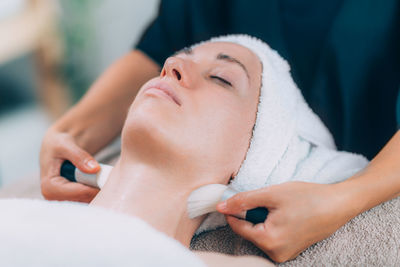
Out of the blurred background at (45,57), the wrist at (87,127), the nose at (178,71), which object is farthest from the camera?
the blurred background at (45,57)

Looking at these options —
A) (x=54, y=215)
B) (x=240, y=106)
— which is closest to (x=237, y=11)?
(x=240, y=106)

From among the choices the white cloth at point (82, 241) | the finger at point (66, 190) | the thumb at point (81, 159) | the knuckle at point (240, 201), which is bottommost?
the finger at point (66, 190)

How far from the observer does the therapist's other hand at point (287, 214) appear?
0.65 m

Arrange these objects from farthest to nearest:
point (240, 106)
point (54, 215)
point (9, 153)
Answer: point (9, 153), point (240, 106), point (54, 215)

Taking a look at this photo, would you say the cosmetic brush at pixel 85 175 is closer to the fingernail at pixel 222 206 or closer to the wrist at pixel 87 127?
the wrist at pixel 87 127

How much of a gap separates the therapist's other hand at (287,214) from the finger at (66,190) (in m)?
0.29

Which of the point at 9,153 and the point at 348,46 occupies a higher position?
the point at 348,46

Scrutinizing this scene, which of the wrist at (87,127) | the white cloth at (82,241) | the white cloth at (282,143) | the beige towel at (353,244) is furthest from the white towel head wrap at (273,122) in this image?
the wrist at (87,127)

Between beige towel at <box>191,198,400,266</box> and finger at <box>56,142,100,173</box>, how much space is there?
0.76 feet

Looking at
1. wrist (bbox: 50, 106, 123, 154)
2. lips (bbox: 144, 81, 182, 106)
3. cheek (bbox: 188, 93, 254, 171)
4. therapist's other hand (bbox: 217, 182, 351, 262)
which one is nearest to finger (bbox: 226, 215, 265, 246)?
therapist's other hand (bbox: 217, 182, 351, 262)

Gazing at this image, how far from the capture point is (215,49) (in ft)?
2.76

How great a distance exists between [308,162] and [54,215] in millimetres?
464

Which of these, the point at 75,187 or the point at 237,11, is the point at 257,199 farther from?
the point at 237,11

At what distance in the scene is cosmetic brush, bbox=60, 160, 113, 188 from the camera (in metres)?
0.80
